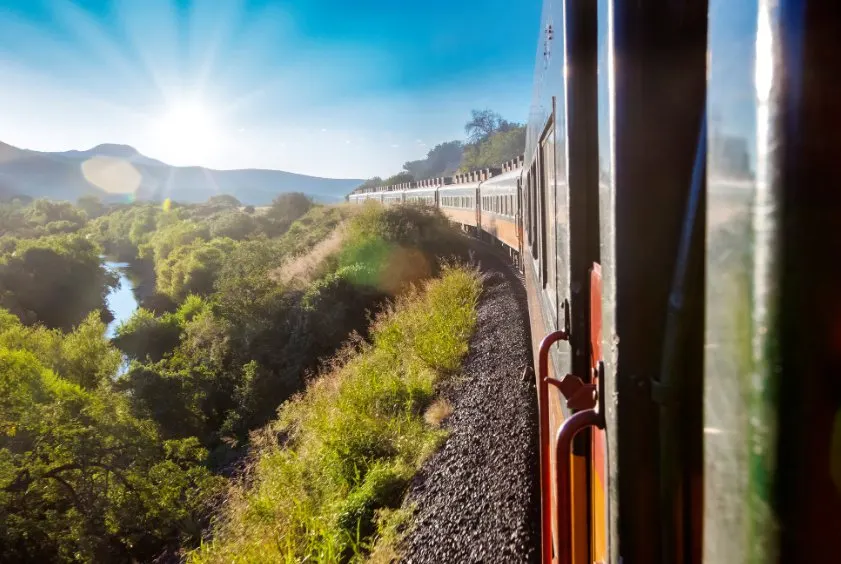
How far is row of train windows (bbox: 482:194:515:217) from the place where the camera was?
39.3 feet

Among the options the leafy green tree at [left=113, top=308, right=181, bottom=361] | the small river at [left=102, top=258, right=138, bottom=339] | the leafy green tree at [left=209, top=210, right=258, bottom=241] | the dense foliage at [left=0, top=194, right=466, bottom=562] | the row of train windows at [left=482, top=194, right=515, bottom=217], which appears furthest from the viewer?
the leafy green tree at [left=209, top=210, right=258, bottom=241]

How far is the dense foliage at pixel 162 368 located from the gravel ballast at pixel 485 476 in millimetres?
5181

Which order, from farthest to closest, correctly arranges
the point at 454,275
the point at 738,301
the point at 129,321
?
the point at 129,321 → the point at 454,275 → the point at 738,301

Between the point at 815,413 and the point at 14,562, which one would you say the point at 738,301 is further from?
the point at 14,562

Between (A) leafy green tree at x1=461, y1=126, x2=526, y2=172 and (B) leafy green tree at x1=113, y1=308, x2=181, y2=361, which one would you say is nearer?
(B) leafy green tree at x1=113, y1=308, x2=181, y2=361

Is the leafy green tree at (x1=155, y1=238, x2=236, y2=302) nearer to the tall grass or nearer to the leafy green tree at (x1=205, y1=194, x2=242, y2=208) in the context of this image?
the tall grass

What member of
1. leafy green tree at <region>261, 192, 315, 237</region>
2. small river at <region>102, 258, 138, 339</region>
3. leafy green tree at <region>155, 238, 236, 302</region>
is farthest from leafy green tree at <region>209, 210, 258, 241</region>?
leafy green tree at <region>155, 238, 236, 302</region>

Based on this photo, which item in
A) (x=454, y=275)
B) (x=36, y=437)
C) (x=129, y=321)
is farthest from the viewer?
(x=129, y=321)

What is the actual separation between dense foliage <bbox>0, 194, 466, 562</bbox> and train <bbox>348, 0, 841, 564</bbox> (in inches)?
377

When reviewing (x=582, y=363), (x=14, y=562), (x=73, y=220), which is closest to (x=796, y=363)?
(x=582, y=363)

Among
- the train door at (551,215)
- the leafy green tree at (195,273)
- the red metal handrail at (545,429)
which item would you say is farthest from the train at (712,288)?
the leafy green tree at (195,273)

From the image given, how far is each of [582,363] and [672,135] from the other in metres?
0.98

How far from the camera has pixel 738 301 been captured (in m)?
0.55

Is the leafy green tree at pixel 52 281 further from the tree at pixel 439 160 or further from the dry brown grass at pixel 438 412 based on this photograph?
the tree at pixel 439 160
